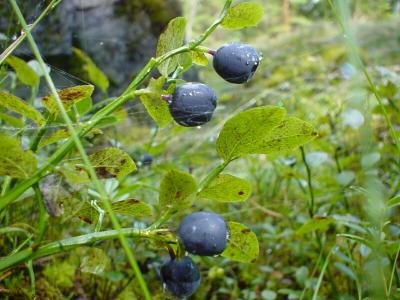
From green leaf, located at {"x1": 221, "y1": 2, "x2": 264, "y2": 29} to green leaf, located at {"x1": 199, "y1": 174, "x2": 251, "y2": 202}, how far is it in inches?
6.7

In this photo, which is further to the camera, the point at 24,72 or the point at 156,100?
the point at 24,72

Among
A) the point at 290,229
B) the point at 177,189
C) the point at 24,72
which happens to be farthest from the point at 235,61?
the point at 290,229

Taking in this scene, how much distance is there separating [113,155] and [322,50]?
5128 millimetres

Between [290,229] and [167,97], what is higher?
[167,97]

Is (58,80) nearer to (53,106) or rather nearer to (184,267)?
(53,106)

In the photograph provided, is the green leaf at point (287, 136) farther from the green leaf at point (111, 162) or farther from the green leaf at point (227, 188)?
the green leaf at point (111, 162)

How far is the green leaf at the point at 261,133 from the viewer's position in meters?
0.43

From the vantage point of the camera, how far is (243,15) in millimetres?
485

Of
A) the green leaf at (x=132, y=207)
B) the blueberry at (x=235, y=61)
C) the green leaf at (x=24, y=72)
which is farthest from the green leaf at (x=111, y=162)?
the green leaf at (x=24, y=72)

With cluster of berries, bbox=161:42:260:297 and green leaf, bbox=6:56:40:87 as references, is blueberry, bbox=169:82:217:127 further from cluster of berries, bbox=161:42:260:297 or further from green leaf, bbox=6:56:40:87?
green leaf, bbox=6:56:40:87

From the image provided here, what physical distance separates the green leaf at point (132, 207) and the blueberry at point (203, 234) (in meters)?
0.10

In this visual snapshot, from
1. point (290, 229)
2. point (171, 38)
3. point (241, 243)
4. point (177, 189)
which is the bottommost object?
point (290, 229)

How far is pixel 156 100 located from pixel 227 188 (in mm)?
120

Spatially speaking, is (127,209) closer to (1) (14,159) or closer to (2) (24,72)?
(1) (14,159)
